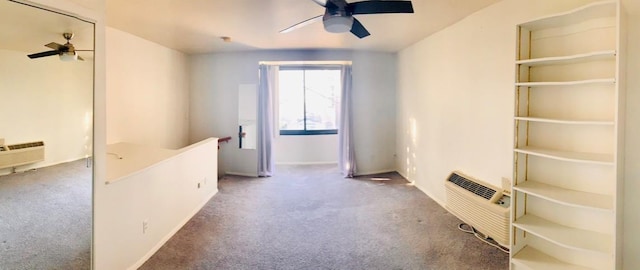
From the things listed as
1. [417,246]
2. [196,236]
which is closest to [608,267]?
[417,246]

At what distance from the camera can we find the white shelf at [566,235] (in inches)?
68.4

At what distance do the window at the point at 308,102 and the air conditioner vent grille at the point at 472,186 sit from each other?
3.46m

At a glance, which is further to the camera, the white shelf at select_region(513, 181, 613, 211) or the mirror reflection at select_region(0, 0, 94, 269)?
the white shelf at select_region(513, 181, 613, 211)

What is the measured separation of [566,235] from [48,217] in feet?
10.9

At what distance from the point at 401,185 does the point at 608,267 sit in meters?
2.84

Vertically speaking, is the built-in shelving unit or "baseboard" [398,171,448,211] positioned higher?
the built-in shelving unit

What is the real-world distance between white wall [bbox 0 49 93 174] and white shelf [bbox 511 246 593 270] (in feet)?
10.0

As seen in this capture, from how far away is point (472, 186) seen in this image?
3.03 metres

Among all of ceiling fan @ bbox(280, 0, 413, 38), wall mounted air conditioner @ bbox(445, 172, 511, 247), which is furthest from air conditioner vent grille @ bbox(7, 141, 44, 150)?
wall mounted air conditioner @ bbox(445, 172, 511, 247)

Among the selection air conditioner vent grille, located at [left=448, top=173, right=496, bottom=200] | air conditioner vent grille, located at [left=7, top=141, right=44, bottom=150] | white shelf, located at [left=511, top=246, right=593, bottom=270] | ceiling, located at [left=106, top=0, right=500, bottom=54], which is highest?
ceiling, located at [left=106, top=0, right=500, bottom=54]

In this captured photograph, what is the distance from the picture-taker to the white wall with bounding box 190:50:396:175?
17.2ft

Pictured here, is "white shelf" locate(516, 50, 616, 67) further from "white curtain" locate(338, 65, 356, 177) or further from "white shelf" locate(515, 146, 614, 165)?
"white curtain" locate(338, 65, 356, 177)

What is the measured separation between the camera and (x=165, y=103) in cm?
471

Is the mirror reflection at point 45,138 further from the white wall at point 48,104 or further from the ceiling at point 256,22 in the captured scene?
the ceiling at point 256,22
